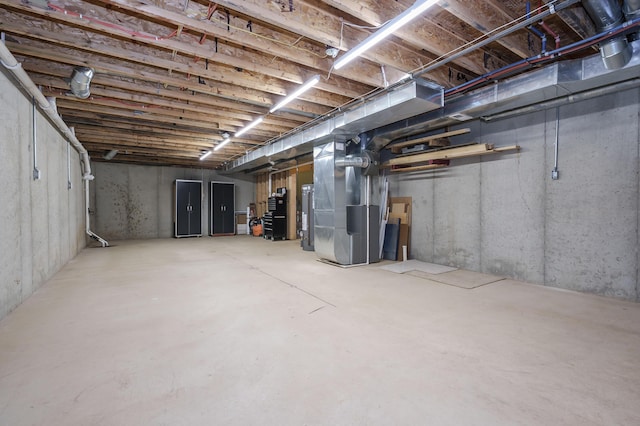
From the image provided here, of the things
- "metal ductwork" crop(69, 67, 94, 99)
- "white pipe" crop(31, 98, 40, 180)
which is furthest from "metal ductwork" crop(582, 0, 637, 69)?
"white pipe" crop(31, 98, 40, 180)

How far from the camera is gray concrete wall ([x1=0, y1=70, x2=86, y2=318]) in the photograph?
9.16ft

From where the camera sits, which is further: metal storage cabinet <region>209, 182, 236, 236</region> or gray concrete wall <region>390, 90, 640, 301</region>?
metal storage cabinet <region>209, 182, 236, 236</region>

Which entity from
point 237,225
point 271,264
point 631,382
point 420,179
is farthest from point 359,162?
point 237,225

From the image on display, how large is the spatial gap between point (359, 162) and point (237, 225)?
7.14 meters

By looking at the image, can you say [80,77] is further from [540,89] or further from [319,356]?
[540,89]

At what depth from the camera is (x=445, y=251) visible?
511 cm

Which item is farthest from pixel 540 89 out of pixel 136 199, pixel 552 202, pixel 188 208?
pixel 136 199

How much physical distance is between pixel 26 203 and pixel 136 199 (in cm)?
715

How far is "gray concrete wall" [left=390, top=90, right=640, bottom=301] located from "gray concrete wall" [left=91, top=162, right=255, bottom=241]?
8664 millimetres

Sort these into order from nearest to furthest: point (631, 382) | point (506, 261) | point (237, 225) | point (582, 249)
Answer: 1. point (631, 382)
2. point (582, 249)
3. point (506, 261)
4. point (237, 225)

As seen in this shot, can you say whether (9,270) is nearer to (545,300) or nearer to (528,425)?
(528,425)

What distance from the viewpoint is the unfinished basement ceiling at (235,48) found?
250cm

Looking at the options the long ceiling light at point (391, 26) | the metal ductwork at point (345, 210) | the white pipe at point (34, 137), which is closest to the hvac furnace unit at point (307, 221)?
the metal ductwork at point (345, 210)

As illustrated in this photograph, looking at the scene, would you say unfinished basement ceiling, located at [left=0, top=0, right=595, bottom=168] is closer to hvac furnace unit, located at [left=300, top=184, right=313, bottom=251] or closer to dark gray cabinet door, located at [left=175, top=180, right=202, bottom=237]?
hvac furnace unit, located at [left=300, top=184, right=313, bottom=251]
